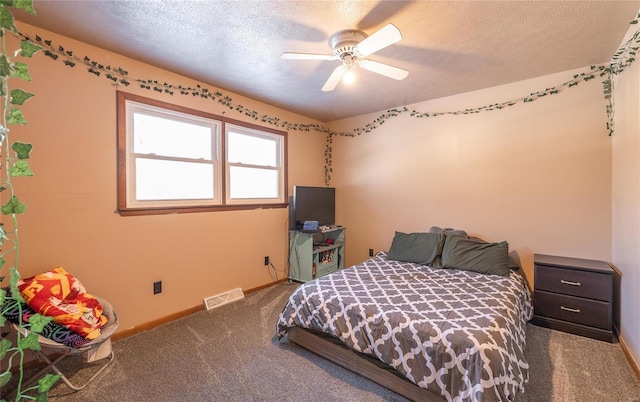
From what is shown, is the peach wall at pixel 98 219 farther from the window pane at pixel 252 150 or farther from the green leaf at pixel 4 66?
the green leaf at pixel 4 66

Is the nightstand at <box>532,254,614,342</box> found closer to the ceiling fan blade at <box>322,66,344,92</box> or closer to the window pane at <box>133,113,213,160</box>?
the ceiling fan blade at <box>322,66,344,92</box>

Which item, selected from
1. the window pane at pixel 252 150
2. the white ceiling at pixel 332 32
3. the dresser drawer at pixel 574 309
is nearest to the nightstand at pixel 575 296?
the dresser drawer at pixel 574 309

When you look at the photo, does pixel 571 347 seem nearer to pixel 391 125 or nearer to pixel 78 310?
pixel 391 125

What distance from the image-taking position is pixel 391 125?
4234 millimetres

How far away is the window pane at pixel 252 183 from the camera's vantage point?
368 centimetres

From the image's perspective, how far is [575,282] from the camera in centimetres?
269

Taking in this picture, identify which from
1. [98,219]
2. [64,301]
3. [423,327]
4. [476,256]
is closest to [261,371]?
[423,327]

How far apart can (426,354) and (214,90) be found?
3258 mm

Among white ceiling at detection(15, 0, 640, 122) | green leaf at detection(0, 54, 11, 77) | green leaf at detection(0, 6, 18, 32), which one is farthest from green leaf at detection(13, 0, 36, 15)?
white ceiling at detection(15, 0, 640, 122)

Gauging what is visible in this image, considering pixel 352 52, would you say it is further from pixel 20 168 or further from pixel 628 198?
pixel 628 198

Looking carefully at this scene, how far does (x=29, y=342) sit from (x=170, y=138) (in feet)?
8.75

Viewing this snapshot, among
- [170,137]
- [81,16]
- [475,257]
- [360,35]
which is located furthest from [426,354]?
[81,16]

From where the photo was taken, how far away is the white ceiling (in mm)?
1987

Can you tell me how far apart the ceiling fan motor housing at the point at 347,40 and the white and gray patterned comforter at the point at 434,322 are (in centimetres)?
189
